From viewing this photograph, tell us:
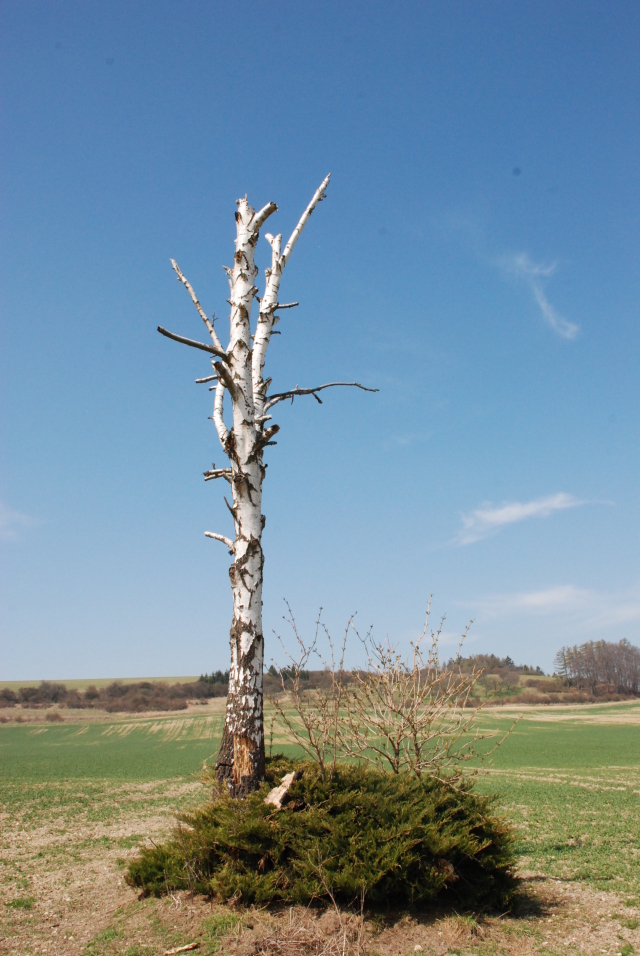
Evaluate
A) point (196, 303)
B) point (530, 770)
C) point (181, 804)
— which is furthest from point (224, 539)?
point (530, 770)

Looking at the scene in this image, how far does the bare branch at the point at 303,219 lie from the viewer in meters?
10.1

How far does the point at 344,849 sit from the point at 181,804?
487 inches

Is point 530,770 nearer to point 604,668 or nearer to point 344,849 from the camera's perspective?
point 344,849

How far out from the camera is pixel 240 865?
612 cm

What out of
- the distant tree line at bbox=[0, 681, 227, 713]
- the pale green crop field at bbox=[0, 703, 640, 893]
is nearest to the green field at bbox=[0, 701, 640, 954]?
the pale green crop field at bbox=[0, 703, 640, 893]

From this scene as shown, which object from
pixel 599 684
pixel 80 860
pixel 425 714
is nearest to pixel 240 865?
pixel 425 714

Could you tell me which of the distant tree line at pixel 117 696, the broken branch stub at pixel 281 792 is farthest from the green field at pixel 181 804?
the distant tree line at pixel 117 696

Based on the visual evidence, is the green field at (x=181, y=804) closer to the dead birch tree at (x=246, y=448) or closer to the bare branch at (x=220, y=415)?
the dead birch tree at (x=246, y=448)

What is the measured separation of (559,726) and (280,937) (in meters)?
56.9

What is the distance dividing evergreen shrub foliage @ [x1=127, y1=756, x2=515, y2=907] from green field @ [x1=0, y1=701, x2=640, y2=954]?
0.65 metres

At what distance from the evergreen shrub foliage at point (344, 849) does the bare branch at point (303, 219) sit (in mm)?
7706

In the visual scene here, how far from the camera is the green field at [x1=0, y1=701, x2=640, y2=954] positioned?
849cm

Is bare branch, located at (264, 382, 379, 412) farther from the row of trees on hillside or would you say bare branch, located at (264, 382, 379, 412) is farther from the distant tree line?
the row of trees on hillside

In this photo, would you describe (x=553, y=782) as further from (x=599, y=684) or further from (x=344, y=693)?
(x=599, y=684)
